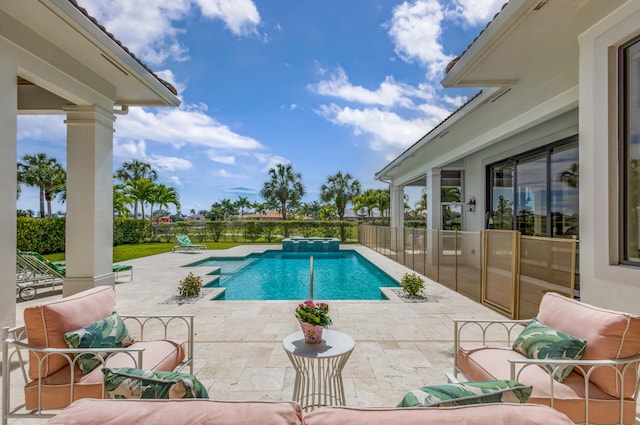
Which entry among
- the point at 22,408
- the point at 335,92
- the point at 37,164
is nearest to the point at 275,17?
the point at 335,92

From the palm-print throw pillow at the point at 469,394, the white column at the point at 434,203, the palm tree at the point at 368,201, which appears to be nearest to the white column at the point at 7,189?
the palm-print throw pillow at the point at 469,394

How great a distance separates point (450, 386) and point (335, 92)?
1855 cm

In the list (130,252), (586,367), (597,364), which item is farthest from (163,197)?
(597,364)

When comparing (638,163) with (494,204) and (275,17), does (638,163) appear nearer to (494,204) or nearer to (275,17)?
(494,204)

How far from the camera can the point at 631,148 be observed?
3293 mm

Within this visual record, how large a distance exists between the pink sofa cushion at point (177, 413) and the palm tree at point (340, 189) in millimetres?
36256

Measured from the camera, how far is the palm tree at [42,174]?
28078 millimetres

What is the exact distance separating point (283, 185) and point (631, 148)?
31.4 metres

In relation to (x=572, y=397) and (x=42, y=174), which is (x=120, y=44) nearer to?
(x=572, y=397)

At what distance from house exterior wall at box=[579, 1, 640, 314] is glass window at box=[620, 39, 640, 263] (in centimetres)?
6

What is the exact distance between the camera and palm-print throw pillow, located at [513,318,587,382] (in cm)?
232

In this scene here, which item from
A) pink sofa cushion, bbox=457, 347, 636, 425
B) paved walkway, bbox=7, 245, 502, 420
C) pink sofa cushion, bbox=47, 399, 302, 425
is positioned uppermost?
pink sofa cushion, bbox=47, 399, 302, 425

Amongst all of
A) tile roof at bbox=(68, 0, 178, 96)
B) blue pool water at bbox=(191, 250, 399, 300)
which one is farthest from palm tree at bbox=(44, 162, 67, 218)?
tile roof at bbox=(68, 0, 178, 96)

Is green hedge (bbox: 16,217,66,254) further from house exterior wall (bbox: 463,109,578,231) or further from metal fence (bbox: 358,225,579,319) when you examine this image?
house exterior wall (bbox: 463,109,578,231)
